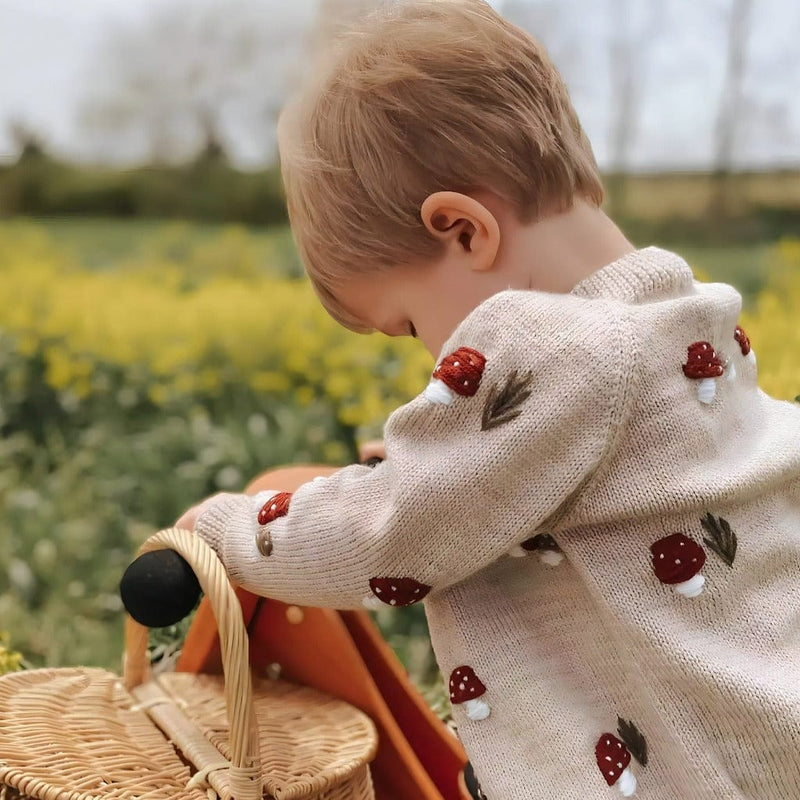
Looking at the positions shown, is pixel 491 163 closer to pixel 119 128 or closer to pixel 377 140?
pixel 377 140

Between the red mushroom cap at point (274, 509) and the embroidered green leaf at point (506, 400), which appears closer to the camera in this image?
the embroidered green leaf at point (506, 400)

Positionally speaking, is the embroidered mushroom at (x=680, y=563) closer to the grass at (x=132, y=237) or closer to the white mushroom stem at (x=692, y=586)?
the white mushroom stem at (x=692, y=586)

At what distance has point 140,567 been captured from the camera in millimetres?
955

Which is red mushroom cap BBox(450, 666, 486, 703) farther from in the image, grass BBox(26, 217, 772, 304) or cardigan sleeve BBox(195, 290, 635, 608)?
grass BBox(26, 217, 772, 304)

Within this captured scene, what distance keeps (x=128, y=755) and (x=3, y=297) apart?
6.74 feet

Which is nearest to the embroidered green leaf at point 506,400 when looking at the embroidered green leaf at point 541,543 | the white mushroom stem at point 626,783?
the embroidered green leaf at point 541,543

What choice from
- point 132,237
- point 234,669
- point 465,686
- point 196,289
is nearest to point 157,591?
point 234,669

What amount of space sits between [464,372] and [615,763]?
412 millimetres

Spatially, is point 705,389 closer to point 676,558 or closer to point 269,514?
point 676,558

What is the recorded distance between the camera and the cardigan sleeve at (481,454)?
2.79 ft

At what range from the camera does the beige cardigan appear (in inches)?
34.0

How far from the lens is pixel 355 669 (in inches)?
47.0

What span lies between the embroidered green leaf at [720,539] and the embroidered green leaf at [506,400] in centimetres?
21

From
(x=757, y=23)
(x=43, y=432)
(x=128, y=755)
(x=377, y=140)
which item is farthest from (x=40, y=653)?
(x=757, y=23)
